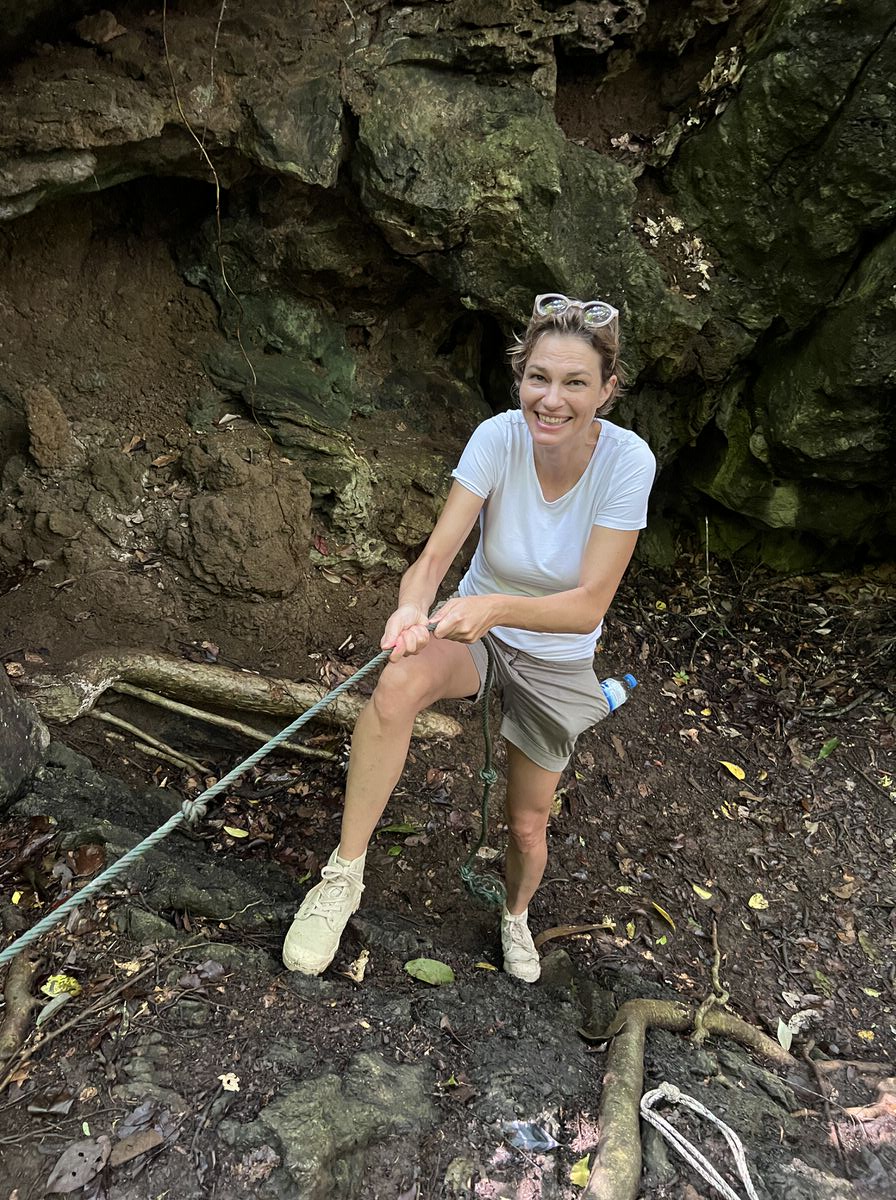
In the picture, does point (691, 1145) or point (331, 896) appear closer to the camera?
point (691, 1145)

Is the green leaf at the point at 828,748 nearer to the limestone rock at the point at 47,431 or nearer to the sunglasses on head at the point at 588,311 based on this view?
the sunglasses on head at the point at 588,311

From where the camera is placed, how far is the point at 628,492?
2.20m

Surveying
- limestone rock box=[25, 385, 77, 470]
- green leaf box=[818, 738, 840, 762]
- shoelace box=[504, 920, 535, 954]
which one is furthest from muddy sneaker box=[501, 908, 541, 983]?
limestone rock box=[25, 385, 77, 470]

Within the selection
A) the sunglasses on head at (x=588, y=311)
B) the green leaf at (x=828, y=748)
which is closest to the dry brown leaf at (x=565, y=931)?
the green leaf at (x=828, y=748)

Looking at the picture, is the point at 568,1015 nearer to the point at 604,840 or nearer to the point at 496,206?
the point at 604,840

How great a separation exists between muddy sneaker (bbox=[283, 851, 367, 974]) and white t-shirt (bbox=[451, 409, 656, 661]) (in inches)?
35.6

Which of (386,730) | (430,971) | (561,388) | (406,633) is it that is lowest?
(430,971)

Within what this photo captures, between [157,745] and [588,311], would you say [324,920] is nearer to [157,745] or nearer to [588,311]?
[157,745]

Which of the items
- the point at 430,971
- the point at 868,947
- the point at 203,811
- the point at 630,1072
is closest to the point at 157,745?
the point at 203,811

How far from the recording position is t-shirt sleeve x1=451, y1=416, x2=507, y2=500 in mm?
2377

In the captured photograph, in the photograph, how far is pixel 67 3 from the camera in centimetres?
298

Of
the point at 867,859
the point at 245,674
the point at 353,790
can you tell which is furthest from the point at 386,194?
the point at 867,859

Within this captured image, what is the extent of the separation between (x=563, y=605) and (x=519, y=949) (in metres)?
1.56

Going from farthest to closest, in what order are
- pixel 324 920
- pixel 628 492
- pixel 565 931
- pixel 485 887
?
pixel 565 931 < pixel 485 887 < pixel 324 920 < pixel 628 492
